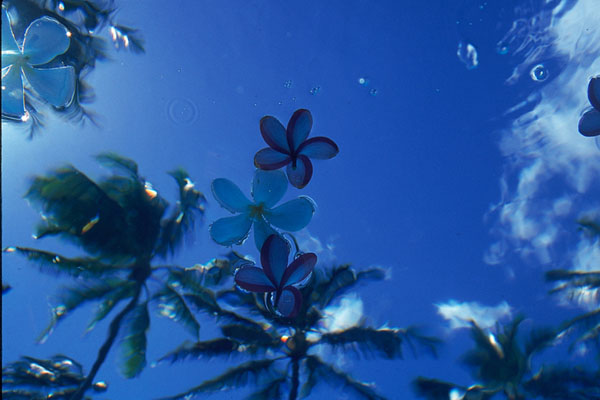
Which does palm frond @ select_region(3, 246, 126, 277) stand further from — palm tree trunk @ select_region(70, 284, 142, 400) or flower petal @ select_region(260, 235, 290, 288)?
flower petal @ select_region(260, 235, 290, 288)

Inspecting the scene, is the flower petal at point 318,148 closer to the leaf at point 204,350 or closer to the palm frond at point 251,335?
the palm frond at point 251,335

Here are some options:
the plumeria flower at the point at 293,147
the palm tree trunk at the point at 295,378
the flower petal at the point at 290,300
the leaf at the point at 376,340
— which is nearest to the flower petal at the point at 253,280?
the flower petal at the point at 290,300

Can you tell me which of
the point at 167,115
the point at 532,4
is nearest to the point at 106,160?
the point at 167,115

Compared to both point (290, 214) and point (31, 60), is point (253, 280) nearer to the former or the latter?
point (290, 214)

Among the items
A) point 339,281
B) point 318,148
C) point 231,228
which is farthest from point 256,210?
point 339,281

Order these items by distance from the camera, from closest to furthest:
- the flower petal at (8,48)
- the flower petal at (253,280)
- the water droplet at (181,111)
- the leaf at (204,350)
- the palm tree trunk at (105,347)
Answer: the flower petal at (8,48)
the flower petal at (253,280)
the water droplet at (181,111)
the palm tree trunk at (105,347)
the leaf at (204,350)

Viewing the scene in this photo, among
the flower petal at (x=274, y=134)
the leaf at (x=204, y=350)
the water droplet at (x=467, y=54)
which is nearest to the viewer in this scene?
the flower petal at (x=274, y=134)

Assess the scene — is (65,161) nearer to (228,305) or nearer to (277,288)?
(228,305)
